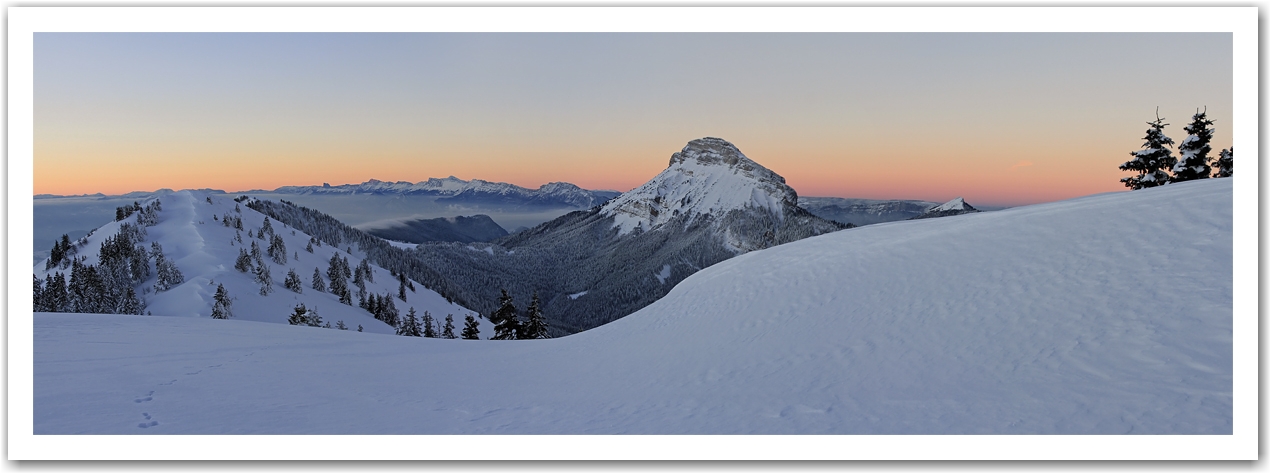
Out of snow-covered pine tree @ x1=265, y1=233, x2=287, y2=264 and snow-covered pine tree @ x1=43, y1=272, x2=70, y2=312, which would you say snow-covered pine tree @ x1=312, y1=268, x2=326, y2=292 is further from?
snow-covered pine tree @ x1=43, y1=272, x2=70, y2=312

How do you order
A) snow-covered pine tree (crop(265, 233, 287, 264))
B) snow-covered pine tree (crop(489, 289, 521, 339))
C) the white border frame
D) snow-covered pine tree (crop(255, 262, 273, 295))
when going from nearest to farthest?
the white border frame, snow-covered pine tree (crop(489, 289, 521, 339)), snow-covered pine tree (crop(255, 262, 273, 295)), snow-covered pine tree (crop(265, 233, 287, 264))

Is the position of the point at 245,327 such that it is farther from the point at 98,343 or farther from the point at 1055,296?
the point at 1055,296

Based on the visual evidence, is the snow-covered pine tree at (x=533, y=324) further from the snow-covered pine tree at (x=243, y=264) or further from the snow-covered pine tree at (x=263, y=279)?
the snow-covered pine tree at (x=243, y=264)

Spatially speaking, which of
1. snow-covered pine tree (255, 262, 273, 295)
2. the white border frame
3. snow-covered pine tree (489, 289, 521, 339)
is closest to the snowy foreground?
the white border frame

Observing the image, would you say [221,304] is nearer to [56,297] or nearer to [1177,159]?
[56,297]
